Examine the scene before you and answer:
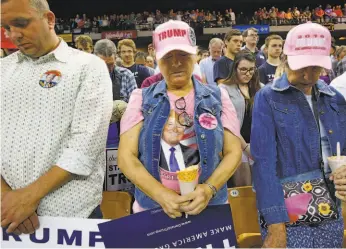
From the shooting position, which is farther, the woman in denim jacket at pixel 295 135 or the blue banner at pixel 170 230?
the woman in denim jacket at pixel 295 135

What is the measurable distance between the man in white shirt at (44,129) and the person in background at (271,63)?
10.1 feet

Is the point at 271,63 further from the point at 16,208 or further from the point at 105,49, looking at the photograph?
the point at 16,208

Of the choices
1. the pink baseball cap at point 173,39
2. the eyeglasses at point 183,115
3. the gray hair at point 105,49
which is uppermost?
the gray hair at point 105,49

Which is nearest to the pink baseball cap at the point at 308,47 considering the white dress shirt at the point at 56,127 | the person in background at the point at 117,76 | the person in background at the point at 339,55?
the white dress shirt at the point at 56,127

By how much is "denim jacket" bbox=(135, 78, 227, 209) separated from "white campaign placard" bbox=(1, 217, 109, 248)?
0.80 feet

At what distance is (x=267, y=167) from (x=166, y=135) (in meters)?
0.41

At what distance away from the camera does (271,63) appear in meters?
4.64

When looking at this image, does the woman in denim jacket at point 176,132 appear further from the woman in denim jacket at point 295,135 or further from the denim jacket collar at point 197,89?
the woman in denim jacket at point 295,135

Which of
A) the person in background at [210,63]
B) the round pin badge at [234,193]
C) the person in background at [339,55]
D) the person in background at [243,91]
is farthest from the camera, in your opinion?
the person in background at [339,55]

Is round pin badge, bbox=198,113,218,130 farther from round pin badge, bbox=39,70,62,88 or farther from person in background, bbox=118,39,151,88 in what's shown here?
person in background, bbox=118,39,151,88

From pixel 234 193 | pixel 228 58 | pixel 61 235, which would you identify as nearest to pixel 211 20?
pixel 228 58

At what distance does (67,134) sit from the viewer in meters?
1.67

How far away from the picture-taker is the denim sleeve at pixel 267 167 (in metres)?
1.65

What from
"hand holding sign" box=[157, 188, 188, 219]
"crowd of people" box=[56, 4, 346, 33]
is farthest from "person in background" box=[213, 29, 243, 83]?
"crowd of people" box=[56, 4, 346, 33]
